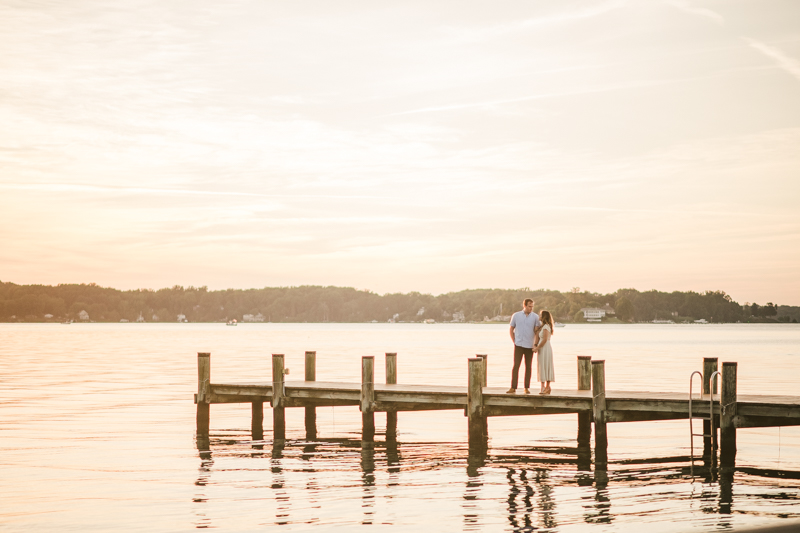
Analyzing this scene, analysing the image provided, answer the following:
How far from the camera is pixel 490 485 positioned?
58.9 feet

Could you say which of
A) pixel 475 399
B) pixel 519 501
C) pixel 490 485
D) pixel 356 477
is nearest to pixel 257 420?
pixel 356 477

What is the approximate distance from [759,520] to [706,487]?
3.05m

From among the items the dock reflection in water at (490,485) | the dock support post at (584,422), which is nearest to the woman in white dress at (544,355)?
the dock support post at (584,422)

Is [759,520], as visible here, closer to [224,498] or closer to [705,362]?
[705,362]

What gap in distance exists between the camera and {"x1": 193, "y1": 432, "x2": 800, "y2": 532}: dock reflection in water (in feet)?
49.2

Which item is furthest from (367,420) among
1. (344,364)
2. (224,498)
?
(344,364)

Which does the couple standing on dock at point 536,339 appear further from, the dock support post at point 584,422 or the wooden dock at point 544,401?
the dock support post at point 584,422

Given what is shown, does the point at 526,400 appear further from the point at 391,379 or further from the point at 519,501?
the point at 391,379

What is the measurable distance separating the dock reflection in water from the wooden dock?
29.3 inches

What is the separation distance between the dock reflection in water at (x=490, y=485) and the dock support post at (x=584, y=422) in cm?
12

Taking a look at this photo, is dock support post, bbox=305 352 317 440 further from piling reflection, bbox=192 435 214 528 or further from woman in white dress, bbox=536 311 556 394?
woman in white dress, bbox=536 311 556 394

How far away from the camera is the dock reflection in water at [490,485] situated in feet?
49.2

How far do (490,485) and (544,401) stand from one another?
2.07m

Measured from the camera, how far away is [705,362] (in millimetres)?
18594
